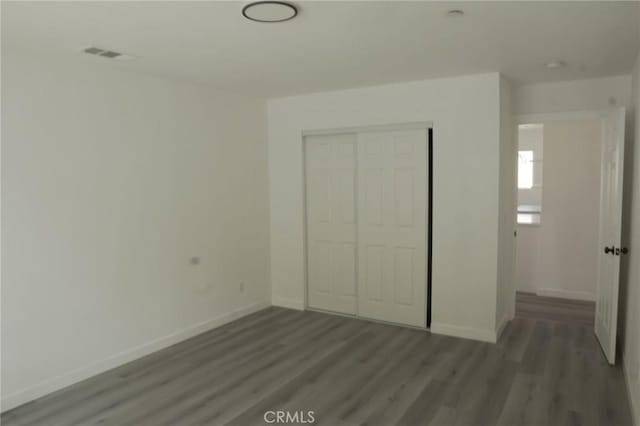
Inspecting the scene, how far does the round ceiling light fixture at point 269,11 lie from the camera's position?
246 centimetres

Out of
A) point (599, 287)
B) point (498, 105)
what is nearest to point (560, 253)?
point (599, 287)

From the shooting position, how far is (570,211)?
5.84m

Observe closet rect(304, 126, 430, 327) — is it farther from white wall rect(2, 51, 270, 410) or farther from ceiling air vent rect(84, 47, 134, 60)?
ceiling air vent rect(84, 47, 134, 60)

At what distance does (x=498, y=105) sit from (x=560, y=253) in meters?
2.77

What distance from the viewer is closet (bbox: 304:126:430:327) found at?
4.77m

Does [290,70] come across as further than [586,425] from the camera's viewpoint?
Yes

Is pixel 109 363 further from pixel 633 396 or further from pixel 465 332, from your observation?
pixel 633 396

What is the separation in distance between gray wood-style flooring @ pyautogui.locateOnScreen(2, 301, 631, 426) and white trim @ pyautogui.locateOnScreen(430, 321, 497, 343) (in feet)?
0.28

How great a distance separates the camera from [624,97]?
14.1 feet

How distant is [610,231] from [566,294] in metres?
2.30

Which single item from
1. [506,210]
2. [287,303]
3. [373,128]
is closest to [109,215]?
[287,303]

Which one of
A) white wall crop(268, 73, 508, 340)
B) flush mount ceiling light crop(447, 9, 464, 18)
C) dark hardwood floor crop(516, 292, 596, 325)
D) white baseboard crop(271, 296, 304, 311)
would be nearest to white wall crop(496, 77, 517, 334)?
white wall crop(268, 73, 508, 340)

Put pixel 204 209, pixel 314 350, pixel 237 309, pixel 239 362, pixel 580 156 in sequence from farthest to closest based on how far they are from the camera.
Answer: pixel 580 156, pixel 237 309, pixel 204 209, pixel 314 350, pixel 239 362

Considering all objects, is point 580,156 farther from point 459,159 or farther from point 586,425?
point 586,425
